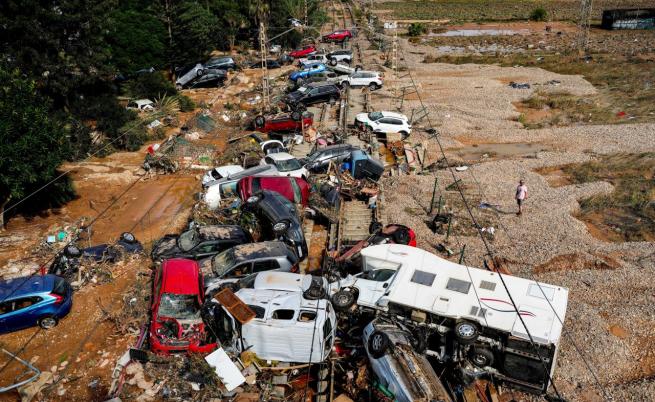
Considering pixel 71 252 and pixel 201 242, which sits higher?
pixel 201 242

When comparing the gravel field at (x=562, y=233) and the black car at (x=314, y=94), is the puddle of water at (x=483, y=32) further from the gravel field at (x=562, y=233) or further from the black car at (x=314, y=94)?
the black car at (x=314, y=94)

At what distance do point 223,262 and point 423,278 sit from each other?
5.83 metres

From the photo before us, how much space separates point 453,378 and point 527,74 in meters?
39.5

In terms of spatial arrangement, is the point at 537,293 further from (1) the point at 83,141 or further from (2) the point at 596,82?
(2) the point at 596,82

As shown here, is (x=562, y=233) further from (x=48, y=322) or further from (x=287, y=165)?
(x=48, y=322)

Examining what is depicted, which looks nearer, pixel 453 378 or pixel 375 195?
pixel 453 378

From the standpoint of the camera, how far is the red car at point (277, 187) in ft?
62.5

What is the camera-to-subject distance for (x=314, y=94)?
33.7m

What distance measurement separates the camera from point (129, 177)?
24.6 metres

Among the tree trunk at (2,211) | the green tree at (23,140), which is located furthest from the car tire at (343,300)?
the tree trunk at (2,211)

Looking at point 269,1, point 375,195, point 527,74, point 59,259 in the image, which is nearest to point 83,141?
point 59,259

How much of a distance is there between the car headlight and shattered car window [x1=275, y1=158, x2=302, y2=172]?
5.00 meters

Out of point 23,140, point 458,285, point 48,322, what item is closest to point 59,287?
point 48,322

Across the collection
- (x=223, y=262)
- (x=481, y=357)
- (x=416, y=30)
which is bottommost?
(x=481, y=357)
